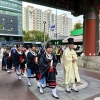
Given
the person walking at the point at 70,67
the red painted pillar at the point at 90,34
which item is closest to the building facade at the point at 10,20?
the red painted pillar at the point at 90,34

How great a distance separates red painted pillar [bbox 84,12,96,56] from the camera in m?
11.2

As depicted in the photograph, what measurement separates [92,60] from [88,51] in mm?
711

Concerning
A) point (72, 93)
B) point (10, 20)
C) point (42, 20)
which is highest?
point (42, 20)

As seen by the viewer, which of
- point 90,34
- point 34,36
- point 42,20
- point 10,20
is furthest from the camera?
point 42,20

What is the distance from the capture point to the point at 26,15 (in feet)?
324

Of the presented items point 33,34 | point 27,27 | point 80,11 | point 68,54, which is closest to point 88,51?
point 80,11

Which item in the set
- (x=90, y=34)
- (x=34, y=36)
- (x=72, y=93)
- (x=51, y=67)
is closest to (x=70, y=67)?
(x=51, y=67)

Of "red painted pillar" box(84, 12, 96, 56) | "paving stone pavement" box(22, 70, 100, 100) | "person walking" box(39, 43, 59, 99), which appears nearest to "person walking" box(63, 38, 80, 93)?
"paving stone pavement" box(22, 70, 100, 100)

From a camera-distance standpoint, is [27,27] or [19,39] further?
[27,27]

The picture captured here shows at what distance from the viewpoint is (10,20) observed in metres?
74.3

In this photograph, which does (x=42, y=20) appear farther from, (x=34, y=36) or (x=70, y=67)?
(x=70, y=67)

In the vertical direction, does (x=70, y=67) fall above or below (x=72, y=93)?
above

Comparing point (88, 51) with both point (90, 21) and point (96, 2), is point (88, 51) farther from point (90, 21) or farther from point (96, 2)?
point (96, 2)

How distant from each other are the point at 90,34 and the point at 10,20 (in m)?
67.3
